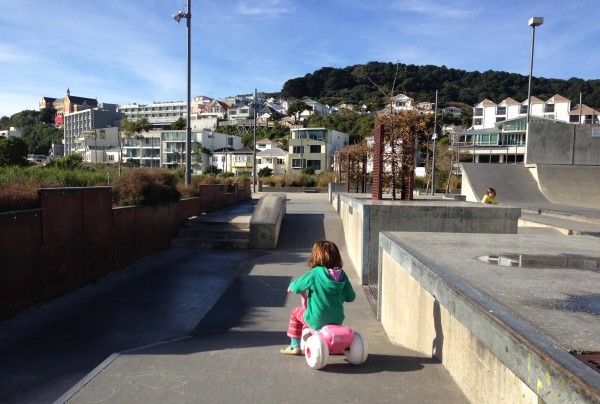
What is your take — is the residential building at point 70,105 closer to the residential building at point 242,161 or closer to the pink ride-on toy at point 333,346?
the residential building at point 242,161

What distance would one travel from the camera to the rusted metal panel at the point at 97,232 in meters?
8.37

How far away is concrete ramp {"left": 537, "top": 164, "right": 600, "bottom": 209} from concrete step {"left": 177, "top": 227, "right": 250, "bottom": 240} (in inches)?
613

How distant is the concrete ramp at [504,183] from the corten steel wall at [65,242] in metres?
15.9

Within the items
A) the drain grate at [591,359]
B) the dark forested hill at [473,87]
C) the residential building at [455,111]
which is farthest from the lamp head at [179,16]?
the dark forested hill at [473,87]

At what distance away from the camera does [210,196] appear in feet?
60.3

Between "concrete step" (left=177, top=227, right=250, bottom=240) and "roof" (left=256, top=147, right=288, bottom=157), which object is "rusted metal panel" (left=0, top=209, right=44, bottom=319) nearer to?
"concrete step" (left=177, top=227, right=250, bottom=240)

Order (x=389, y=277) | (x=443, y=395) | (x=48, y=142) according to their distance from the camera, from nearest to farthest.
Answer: (x=443, y=395), (x=389, y=277), (x=48, y=142)

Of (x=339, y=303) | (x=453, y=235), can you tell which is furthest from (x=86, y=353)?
(x=453, y=235)

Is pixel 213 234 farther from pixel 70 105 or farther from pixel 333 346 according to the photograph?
pixel 70 105

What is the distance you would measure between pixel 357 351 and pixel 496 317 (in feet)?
5.48

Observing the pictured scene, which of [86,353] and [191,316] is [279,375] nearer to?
[86,353]

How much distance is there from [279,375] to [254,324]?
2.69 metres

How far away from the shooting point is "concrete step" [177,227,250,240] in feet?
43.8

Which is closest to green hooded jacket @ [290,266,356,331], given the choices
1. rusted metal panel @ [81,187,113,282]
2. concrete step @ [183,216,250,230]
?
rusted metal panel @ [81,187,113,282]
